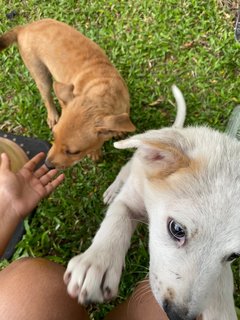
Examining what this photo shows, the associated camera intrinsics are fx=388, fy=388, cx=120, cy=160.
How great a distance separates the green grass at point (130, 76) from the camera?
392 cm

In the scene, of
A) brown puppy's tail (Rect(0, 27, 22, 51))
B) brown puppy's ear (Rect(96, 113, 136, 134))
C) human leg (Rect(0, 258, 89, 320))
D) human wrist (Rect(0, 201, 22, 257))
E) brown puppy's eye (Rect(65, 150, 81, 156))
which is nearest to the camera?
human leg (Rect(0, 258, 89, 320))

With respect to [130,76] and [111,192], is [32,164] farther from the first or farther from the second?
[130,76]

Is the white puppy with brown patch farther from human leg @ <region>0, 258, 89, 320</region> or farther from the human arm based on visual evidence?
the human arm

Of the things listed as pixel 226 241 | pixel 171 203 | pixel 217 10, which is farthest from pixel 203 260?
pixel 217 10

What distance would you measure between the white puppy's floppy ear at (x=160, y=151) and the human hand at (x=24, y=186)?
121 centimetres

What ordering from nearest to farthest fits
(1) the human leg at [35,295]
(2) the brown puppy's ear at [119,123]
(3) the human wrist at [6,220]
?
(1) the human leg at [35,295] < (3) the human wrist at [6,220] < (2) the brown puppy's ear at [119,123]

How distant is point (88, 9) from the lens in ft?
16.0

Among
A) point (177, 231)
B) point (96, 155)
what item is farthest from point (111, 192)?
point (177, 231)

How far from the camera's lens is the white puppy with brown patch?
6.63 ft

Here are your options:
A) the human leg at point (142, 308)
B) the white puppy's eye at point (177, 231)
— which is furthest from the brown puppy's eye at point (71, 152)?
the white puppy's eye at point (177, 231)

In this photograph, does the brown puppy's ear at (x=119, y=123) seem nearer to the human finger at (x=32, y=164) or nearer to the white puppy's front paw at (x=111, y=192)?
the white puppy's front paw at (x=111, y=192)

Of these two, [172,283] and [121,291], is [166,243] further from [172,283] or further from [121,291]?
[121,291]

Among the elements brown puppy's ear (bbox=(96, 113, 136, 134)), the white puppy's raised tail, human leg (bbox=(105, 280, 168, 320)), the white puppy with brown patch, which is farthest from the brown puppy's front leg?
human leg (bbox=(105, 280, 168, 320))

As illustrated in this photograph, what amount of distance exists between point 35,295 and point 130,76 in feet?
9.34
